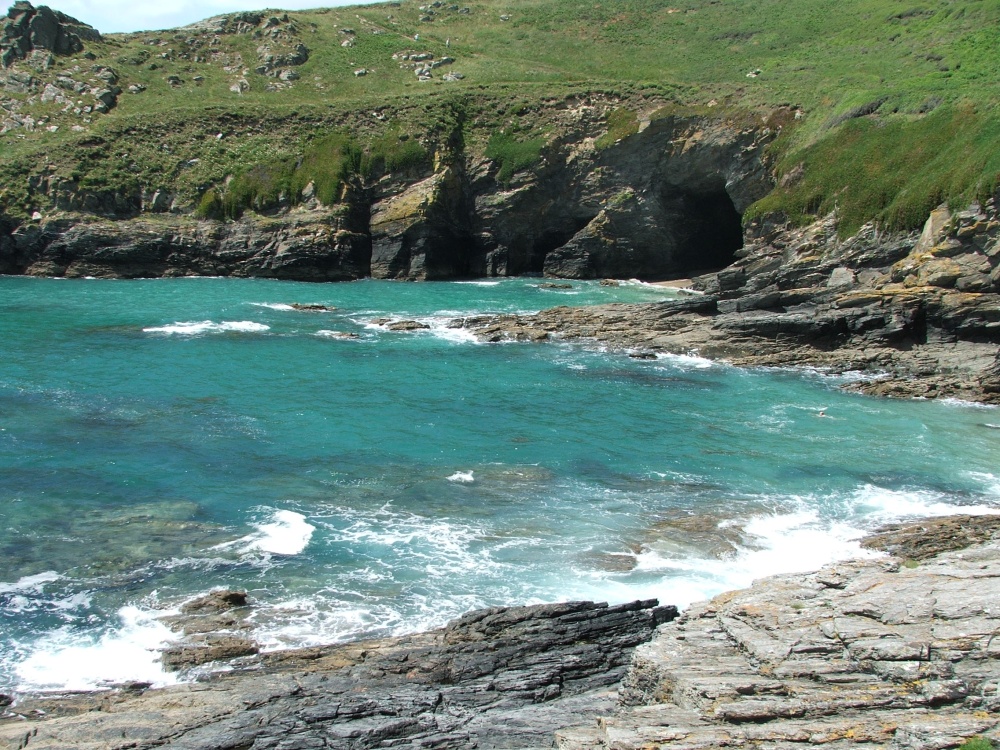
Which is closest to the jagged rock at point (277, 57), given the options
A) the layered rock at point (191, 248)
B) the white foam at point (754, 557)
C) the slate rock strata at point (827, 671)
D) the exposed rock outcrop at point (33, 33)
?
the exposed rock outcrop at point (33, 33)

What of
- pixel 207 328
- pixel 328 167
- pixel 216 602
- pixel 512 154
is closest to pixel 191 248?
pixel 328 167

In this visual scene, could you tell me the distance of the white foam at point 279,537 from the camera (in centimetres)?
1822

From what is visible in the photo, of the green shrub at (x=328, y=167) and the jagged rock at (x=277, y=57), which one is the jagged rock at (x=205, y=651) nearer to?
the green shrub at (x=328, y=167)

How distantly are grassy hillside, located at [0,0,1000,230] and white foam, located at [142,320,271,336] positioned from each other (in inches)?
1163

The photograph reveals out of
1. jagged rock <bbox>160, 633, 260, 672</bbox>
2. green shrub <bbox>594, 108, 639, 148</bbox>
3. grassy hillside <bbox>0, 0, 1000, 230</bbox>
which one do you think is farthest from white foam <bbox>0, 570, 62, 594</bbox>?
green shrub <bbox>594, 108, 639, 148</bbox>

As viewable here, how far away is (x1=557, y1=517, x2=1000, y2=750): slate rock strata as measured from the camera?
8078 millimetres

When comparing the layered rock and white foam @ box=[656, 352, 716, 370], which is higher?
the layered rock

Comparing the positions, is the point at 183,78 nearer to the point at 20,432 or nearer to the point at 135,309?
the point at 135,309

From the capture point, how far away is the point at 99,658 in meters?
13.9

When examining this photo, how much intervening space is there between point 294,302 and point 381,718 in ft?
150

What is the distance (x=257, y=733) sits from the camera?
10.5m

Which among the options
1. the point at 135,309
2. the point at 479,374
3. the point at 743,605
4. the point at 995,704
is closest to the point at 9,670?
the point at 743,605

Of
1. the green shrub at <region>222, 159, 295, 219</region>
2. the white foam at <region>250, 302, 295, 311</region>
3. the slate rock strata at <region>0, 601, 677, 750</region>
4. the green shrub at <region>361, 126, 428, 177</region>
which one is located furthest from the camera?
the green shrub at <region>361, 126, 428, 177</region>

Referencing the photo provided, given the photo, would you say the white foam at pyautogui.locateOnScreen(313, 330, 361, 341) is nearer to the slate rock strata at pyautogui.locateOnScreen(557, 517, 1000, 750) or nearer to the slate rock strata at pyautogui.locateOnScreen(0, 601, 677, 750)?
the slate rock strata at pyautogui.locateOnScreen(0, 601, 677, 750)
